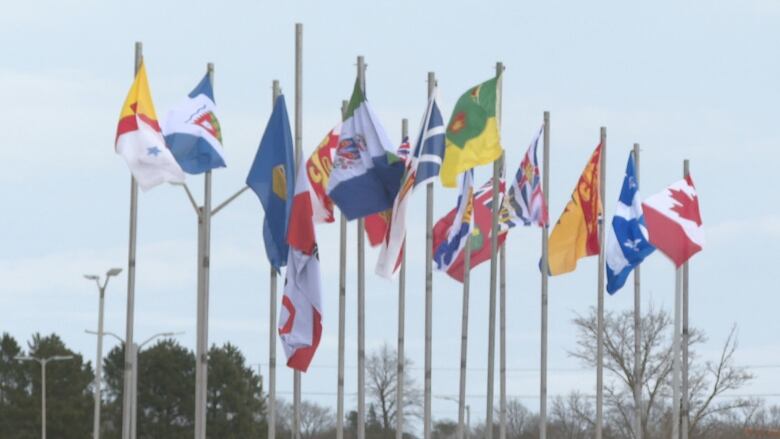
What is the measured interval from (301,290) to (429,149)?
322 cm

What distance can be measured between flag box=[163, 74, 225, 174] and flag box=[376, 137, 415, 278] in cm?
286

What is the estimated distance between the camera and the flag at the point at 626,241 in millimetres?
39156

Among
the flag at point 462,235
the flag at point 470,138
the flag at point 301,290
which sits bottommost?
the flag at point 301,290

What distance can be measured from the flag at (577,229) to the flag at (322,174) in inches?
244

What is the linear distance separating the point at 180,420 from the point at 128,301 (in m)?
64.2

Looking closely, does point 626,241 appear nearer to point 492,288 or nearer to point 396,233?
point 492,288

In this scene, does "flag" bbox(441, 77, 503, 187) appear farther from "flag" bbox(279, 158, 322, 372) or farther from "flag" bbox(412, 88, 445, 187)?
"flag" bbox(279, 158, 322, 372)

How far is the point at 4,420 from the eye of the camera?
9706 centimetres

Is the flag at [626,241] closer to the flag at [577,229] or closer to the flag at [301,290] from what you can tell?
the flag at [577,229]

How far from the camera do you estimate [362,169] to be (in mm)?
32688

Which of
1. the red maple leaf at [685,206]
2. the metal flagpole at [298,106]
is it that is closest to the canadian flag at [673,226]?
the red maple leaf at [685,206]

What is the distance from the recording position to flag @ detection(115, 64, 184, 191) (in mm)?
30891

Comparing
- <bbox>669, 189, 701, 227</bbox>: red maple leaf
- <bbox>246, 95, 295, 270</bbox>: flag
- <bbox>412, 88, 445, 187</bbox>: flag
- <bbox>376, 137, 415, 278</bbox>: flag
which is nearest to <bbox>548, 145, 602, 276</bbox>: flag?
Result: <bbox>669, 189, 701, 227</bbox>: red maple leaf

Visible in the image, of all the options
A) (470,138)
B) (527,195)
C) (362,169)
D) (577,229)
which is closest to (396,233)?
(362,169)
